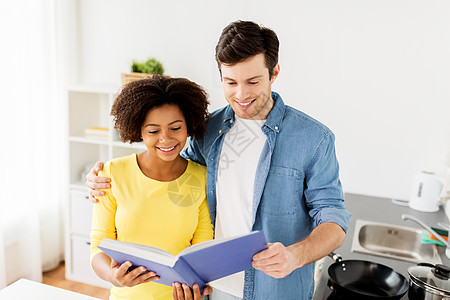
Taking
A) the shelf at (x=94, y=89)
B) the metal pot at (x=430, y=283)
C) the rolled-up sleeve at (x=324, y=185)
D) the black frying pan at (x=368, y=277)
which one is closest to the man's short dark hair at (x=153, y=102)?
the rolled-up sleeve at (x=324, y=185)

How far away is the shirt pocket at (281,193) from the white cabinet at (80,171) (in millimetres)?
1757

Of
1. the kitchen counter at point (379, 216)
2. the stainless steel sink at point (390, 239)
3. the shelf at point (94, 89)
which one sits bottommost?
the stainless steel sink at point (390, 239)

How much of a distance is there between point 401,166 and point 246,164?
1.56 m

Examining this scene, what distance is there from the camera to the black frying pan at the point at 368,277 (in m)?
1.40

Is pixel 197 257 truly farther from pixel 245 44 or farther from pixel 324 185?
pixel 245 44

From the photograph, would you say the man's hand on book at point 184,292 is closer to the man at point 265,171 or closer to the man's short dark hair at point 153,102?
the man at point 265,171

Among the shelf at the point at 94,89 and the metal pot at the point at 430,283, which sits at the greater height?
the shelf at the point at 94,89

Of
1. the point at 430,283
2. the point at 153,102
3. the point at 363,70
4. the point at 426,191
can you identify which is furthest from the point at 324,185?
the point at 363,70

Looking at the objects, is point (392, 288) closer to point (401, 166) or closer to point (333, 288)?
point (333, 288)

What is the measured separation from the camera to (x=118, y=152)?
120 inches

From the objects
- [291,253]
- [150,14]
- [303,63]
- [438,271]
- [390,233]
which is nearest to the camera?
[291,253]

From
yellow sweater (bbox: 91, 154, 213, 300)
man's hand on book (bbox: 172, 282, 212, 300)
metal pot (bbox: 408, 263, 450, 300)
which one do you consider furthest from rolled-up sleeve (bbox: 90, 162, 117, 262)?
metal pot (bbox: 408, 263, 450, 300)

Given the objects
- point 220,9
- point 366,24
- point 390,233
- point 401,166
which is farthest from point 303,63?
point 390,233

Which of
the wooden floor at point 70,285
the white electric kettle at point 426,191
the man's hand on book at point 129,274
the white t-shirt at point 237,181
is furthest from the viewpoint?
the wooden floor at point 70,285
